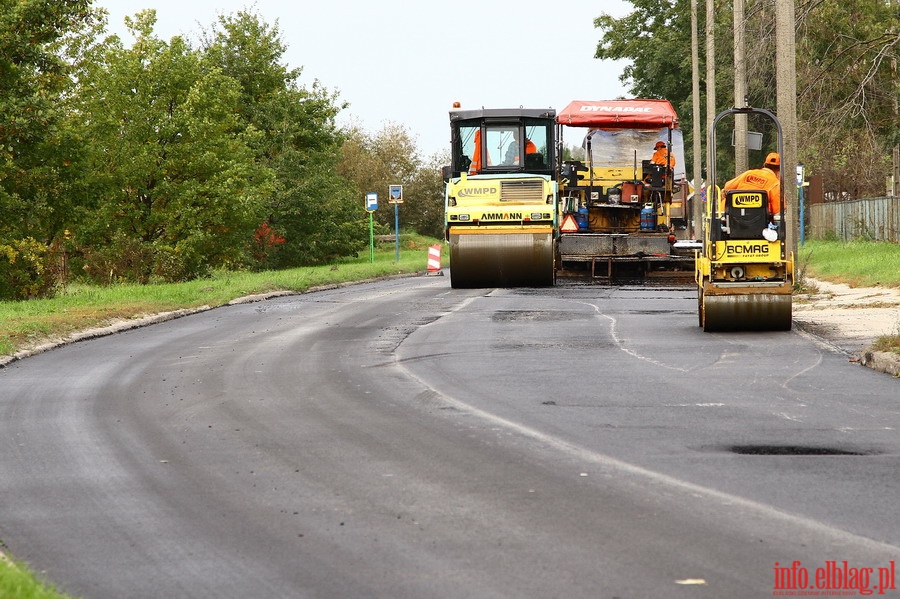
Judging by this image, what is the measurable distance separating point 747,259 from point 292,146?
42.6 m

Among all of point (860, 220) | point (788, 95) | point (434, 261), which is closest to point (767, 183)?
point (788, 95)

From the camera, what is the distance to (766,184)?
1598cm

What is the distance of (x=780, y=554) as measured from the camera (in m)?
5.97

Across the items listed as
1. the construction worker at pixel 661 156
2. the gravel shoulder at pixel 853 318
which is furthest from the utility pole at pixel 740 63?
the gravel shoulder at pixel 853 318

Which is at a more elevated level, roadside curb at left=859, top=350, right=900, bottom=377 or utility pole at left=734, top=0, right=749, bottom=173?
utility pole at left=734, top=0, right=749, bottom=173

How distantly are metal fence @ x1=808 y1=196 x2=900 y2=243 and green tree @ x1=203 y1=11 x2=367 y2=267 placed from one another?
21.1 m

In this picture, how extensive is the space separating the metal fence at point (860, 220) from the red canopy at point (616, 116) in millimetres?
10209

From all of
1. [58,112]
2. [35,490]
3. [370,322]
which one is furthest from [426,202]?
[35,490]

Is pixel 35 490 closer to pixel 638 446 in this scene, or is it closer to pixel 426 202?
pixel 638 446

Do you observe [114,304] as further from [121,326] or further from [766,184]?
[766,184]

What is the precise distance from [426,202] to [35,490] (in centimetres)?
7148

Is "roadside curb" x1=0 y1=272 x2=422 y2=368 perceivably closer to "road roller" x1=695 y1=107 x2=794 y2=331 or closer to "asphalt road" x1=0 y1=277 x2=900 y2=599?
"asphalt road" x1=0 y1=277 x2=900 y2=599

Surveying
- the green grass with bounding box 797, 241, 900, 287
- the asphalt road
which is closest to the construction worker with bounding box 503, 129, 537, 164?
the green grass with bounding box 797, 241, 900, 287

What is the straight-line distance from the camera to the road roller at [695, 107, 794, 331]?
1581 cm
